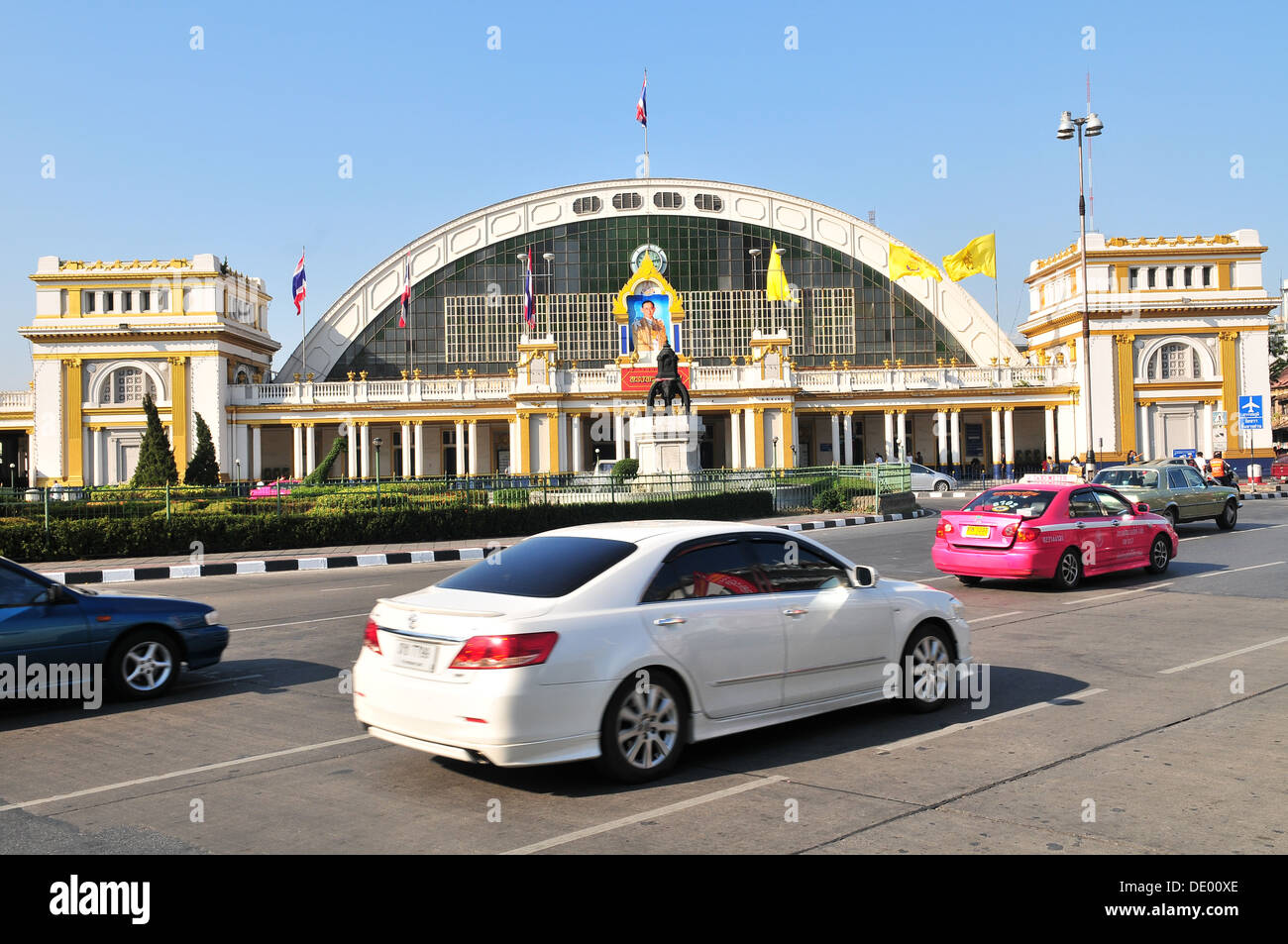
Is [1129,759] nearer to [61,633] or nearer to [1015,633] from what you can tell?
[1015,633]

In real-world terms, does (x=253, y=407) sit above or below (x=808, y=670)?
above

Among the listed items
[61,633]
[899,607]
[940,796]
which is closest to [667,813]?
[940,796]

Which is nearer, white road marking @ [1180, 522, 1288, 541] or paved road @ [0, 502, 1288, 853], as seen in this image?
paved road @ [0, 502, 1288, 853]

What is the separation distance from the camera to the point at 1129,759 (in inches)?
255

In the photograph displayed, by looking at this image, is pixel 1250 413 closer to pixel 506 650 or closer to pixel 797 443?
pixel 797 443

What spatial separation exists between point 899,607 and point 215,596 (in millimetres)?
12359

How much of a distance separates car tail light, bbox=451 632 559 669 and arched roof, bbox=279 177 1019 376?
63.7 m

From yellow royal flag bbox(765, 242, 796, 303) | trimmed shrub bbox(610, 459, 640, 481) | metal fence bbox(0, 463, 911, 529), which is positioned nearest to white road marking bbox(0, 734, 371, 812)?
metal fence bbox(0, 463, 911, 529)

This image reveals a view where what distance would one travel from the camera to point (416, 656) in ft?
20.3

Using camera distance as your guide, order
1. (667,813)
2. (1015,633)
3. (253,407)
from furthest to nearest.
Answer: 1. (253,407)
2. (1015,633)
3. (667,813)

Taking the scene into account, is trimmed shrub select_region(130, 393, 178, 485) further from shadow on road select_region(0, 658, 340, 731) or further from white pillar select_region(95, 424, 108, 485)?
shadow on road select_region(0, 658, 340, 731)

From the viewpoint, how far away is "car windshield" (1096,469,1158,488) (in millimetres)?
21609

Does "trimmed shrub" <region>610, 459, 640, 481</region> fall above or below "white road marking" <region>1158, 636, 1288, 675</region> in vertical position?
above

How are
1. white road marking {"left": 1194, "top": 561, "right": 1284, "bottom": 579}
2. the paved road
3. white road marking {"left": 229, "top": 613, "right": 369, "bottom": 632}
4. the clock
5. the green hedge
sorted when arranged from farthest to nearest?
1. the clock
2. the green hedge
3. white road marking {"left": 1194, "top": 561, "right": 1284, "bottom": 579}
4. white road marking {"left": 229, "top": 613, "right": 369, "bottom": 632}
5. the paved road
